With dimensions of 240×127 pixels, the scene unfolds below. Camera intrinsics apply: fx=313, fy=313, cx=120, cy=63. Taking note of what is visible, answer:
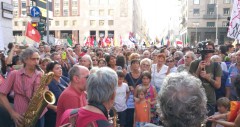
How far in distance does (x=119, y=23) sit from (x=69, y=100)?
74.5 metres

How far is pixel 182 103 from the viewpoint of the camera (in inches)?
82.1

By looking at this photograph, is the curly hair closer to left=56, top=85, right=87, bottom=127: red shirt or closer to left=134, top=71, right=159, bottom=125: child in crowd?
left=56, top=85, right=87, bottom=127: red shirt

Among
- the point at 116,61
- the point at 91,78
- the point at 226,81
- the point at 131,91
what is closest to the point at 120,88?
the point at 131,91

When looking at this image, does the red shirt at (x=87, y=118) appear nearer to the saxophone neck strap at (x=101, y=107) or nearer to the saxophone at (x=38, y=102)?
the saxophone neck strap at (x=101, y=107)

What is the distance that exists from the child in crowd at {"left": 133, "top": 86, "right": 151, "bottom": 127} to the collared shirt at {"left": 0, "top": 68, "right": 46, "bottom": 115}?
2510 mm

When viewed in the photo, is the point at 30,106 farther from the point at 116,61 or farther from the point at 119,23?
the point at 119,23

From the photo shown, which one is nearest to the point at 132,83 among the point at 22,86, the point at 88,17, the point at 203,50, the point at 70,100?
the point at 203,50

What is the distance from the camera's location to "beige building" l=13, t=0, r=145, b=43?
253ft

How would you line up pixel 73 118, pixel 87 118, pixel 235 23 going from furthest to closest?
pixel 235 23
pixel 73 118
pixel 87 118

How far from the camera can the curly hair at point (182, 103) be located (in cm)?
208

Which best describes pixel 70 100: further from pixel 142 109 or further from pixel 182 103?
pixel 142 109

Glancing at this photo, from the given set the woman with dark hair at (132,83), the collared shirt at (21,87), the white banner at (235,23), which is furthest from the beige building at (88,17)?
the collared shirt at (21,87)

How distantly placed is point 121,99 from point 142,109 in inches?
19.7

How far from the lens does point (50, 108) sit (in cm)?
519
